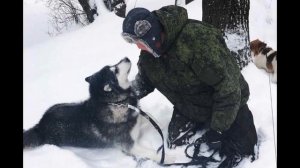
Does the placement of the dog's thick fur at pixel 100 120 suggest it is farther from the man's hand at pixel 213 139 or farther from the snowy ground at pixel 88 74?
the man's hand at pixel 213 139

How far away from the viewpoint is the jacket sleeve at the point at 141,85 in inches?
102

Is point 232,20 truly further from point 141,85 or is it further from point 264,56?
point 141,85

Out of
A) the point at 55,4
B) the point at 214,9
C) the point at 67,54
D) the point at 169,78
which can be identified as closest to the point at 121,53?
the point at 67,54

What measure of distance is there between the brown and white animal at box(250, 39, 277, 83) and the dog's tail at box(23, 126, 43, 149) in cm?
179

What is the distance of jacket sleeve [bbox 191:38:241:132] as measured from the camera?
2193mm

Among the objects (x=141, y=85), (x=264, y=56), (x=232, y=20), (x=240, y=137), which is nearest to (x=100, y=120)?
(x=141, y=85)

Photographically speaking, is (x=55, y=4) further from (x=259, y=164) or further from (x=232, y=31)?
(x=259, y=164)

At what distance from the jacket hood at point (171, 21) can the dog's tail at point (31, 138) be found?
100cm

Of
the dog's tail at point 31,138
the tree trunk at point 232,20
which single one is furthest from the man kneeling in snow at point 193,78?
the tree trunk at point 232,20

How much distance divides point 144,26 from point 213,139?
921mm

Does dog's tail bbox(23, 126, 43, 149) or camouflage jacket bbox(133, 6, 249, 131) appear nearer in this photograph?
camouflage jacket bbox(133, 6, 249, 131)

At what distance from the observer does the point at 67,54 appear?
3648 millimetres

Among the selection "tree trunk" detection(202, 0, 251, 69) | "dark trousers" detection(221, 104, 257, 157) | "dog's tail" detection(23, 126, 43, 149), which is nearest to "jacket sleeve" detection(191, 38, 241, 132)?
"dark trousers" detection(221, 104, 257, 157)

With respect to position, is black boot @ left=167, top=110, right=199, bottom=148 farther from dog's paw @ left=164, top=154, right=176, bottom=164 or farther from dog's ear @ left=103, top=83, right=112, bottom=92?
dog's ear @ left=103, top=83, right=112, bottom=92
